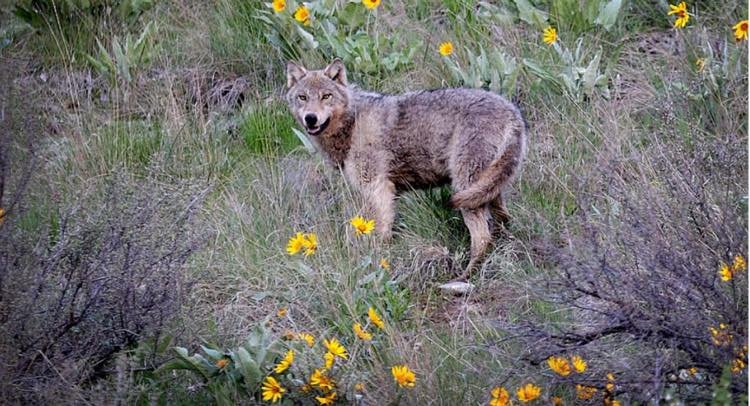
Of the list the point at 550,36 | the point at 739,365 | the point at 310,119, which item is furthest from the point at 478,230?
the point at 739,365

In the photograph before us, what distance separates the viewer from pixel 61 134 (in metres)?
7.70

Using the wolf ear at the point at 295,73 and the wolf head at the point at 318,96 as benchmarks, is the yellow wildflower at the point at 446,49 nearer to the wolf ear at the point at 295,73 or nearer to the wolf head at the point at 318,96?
the wolf head at the point at 318,96

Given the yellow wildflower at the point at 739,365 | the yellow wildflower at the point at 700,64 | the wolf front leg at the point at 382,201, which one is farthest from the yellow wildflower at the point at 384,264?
the yellow wildflower at the point at 700,64

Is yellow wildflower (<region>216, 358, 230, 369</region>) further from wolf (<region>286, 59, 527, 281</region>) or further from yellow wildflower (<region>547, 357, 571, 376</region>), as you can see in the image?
wolf (<region>286, 59, 527, 281</region>)

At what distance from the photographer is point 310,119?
6.99 metres

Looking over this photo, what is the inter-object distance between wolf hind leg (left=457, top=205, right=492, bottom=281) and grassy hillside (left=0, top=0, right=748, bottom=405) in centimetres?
10

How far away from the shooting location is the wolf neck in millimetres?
7090

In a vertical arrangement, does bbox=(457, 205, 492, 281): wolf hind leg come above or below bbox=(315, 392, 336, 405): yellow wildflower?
below

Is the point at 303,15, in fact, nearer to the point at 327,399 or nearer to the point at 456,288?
the point at 456,288

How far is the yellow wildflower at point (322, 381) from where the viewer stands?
445 cm

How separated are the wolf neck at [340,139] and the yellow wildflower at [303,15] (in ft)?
3.98

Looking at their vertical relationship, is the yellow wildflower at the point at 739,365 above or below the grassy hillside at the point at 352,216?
above

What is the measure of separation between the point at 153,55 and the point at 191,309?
3.45 m

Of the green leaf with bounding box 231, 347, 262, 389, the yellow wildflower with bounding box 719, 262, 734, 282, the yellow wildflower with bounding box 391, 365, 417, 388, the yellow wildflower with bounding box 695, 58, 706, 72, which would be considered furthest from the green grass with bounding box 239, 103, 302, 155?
the yellow wildflower with bounding box 719, 262, 734, 282
